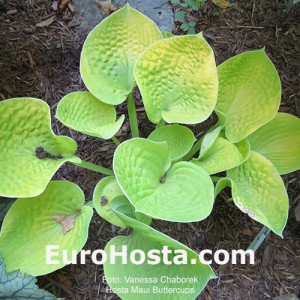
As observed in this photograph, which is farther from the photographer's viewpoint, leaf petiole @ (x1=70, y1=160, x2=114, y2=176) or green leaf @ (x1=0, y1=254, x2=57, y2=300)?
leaf petiole @ (x1=70, y1=160, x2=114, y2=176)

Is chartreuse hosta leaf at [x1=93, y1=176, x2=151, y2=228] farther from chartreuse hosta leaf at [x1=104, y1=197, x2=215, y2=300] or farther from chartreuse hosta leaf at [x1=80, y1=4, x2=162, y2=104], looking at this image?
chartreuse hosta leaf at [x1=80, y1=4, x2=162, y2=104]

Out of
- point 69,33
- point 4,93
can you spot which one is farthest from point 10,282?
point 69,33

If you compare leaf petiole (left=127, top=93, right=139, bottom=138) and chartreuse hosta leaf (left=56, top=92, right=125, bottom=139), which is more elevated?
chartreuse hosta leaf (left=56, top=92, right=125, bottom=139)

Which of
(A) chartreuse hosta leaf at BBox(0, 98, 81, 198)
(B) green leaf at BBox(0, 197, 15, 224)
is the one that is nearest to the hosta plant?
(A) chartreuse hosta leaf at BBox(0, 98, 81, 198)

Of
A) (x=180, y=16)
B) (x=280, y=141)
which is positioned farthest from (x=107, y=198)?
(x=180, y=16)

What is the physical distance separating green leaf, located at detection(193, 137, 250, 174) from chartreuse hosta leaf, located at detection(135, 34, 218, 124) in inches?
3.6

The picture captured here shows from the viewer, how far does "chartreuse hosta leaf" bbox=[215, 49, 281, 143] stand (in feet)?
4.13

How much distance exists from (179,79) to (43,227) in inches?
A: 21.1

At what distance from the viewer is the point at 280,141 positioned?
1.33 meters

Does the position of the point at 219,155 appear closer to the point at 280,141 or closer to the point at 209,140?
the point at 209,140

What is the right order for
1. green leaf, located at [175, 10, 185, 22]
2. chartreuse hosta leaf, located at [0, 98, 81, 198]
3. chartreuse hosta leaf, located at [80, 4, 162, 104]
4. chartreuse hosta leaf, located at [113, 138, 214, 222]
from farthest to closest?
green leaf, located at [175, 10, 185, 22], chartreuse hosta leaf, located at [80, 4, 162, 104], chartreuse hosta leaf, located at [0, 98, 81, 198], chartreuse hosta leaf, located at [113, 138, 214, 222]

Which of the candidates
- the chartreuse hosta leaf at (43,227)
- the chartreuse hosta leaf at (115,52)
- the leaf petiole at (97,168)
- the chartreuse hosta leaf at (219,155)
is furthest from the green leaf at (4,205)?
the chartreuse hosta leaf at (219,155)

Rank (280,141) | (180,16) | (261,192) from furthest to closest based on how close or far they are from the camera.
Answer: (180,16) < (280,141) < (261,192)
